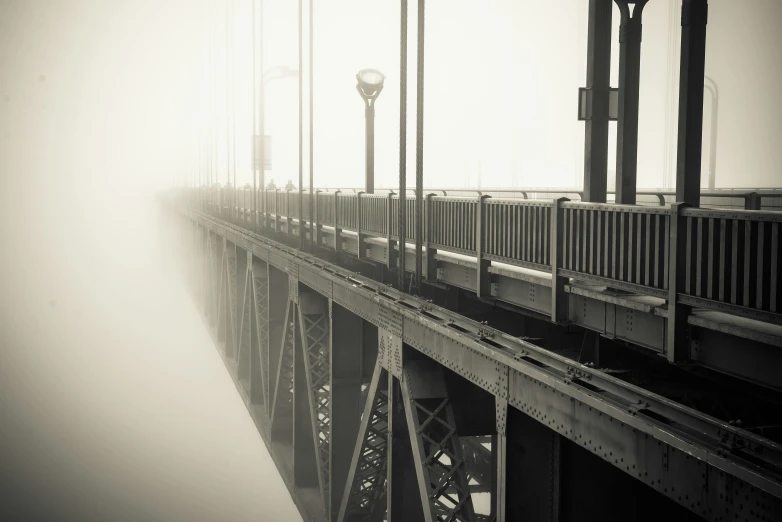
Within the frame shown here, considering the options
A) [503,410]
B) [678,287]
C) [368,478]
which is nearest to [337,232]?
[368,478]

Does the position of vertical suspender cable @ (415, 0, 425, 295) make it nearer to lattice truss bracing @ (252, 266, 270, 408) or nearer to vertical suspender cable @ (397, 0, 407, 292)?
vertical suspender cable @ (397, 0, 407, 292)

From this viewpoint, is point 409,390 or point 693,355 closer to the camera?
point 693,355

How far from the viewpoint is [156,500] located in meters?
44.3

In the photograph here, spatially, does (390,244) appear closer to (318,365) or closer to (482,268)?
(482,268)

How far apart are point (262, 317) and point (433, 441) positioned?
1514 centimetres

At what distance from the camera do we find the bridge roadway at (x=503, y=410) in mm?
4738

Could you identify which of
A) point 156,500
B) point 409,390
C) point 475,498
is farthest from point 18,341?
point 409,390

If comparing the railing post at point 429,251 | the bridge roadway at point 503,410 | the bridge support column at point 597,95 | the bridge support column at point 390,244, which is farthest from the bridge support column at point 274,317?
the bridge support column at point 597,95

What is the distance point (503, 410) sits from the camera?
679 centimetres

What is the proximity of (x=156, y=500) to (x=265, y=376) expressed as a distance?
26227 mm

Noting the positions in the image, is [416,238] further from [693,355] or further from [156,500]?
[156,500]

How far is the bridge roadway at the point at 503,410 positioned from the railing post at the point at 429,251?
35mm

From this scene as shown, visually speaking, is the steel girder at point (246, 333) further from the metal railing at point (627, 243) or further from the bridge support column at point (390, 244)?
the metal railing at point (627, 243)

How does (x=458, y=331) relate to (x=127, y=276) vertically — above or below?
above
